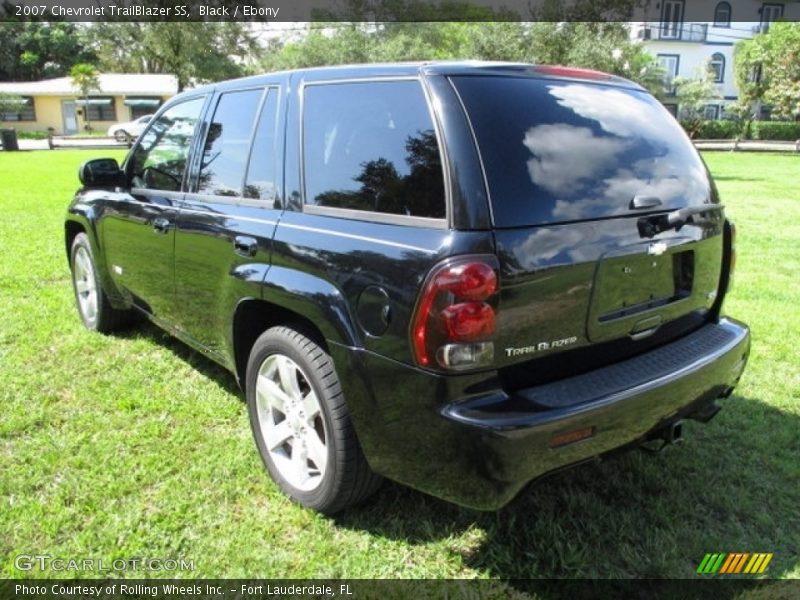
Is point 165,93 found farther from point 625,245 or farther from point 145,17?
point 625,245

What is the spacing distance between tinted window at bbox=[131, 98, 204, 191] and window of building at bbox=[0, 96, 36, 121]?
50230mm

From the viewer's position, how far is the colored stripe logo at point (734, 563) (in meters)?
2.59

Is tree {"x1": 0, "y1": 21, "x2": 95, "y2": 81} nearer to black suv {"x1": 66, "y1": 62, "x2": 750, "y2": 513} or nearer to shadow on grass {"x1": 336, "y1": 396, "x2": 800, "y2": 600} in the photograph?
black suv {"x1": 66, "y1": 62, "x2": 750, "y2": 513}

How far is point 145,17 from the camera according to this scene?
103 feet

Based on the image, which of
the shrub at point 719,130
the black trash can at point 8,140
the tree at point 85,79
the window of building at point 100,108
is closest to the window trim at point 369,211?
the black trash can at point 8,140

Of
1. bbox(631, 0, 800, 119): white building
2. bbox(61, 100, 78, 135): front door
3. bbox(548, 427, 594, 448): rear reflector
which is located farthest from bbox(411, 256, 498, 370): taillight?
bbox(61, 100, 78, 135): front door

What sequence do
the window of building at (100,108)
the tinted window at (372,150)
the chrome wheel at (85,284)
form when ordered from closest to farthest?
the tinted window at (372,150) < the chrome wheel at (85,284) < the window of building at (100,108)

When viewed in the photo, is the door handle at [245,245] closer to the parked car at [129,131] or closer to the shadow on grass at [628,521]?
the shadow on grass at [628,521]

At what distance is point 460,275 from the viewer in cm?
213

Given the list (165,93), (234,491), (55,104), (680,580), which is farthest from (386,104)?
(55,104)

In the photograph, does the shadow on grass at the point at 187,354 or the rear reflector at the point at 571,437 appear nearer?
the rear reflector at the point at 571,437

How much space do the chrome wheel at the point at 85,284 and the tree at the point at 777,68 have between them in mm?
40320

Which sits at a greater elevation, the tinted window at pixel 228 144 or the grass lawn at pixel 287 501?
the tinted window at pixel 228 144

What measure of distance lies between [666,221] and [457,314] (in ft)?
3.51
